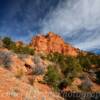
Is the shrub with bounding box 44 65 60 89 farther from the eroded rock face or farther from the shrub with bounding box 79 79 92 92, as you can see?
the eroded rock face

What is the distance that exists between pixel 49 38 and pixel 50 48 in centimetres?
541

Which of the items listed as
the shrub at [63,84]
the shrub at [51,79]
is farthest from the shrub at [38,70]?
the shrub at [63,84]

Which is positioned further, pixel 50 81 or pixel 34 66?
pixel 34 66

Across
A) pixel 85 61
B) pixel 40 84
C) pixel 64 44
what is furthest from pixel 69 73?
pixel 64 44

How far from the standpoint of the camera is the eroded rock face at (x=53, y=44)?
100 m

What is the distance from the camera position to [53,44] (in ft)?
346

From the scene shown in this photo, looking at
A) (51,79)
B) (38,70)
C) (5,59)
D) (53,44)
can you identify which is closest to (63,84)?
(51,79)

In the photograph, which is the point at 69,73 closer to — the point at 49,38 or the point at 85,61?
the point at 85,61

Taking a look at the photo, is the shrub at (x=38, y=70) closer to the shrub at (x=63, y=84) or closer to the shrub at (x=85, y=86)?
the shrub at (x=63, y=84)

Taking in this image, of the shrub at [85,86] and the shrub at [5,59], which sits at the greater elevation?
the shrub at [5,59]

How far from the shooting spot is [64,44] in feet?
365

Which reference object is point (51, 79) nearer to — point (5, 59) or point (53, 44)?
point (5, 59)

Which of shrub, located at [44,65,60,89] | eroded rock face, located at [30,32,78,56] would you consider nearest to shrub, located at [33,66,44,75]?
shrub, located at [44,65,60,89]

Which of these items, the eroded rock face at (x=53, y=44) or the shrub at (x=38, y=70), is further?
the eroded rock face at (x=53, y=44)
